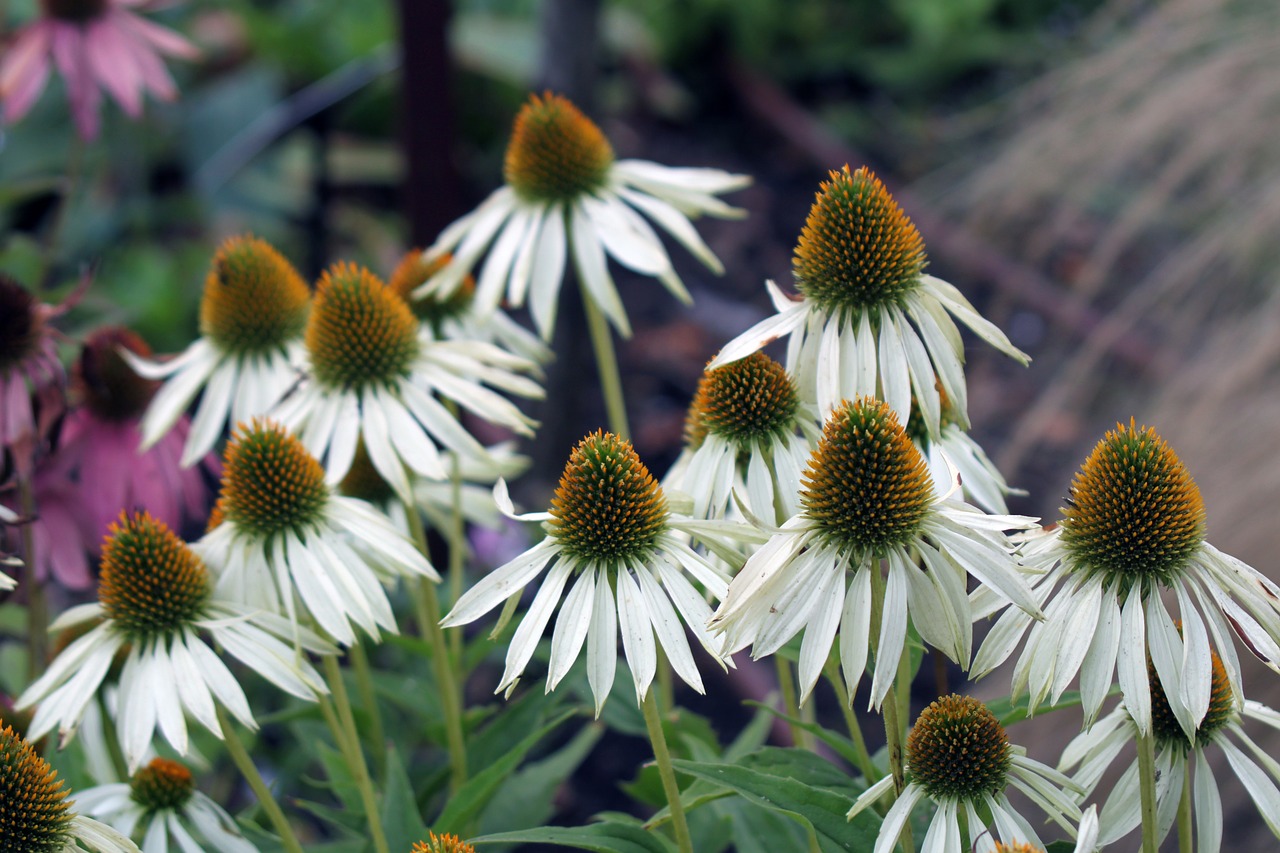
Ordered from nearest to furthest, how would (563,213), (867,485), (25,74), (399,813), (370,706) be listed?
(867,485) < (399,813) < (370,706) < (563,213) < (25,74)

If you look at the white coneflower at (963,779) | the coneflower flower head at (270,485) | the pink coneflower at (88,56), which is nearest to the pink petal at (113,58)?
the pink coneflower at (88,56)

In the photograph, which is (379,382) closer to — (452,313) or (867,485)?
(452,313)

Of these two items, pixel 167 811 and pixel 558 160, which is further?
pixel 558 160

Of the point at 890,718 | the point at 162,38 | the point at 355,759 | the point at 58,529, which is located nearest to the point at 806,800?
the point at 890,718

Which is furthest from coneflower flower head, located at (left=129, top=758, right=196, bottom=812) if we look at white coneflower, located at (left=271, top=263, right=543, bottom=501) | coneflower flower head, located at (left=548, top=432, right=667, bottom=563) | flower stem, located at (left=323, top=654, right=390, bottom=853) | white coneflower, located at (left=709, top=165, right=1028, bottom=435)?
white coneflower, located at (left=709, top=165, right=1028, bottom=435)

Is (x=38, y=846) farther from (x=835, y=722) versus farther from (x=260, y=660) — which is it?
(x=835, y=722)

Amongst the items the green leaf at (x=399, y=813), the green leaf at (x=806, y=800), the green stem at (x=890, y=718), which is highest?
the green stem at (x=890, y=718)

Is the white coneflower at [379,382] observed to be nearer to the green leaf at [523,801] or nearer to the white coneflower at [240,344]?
the white coneflower at [240,344]
